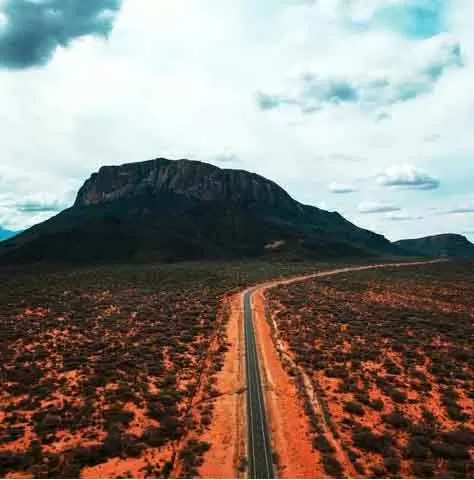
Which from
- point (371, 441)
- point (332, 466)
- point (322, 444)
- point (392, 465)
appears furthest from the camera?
point (371, 441)

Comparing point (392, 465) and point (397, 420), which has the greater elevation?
point (397, 420)

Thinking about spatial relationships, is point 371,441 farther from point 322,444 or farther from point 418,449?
point 322,444

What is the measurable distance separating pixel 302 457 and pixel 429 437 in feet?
25.5

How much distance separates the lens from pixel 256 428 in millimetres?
23094

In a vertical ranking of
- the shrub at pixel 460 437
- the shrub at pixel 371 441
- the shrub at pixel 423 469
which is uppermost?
the shrub at pixel 371 441

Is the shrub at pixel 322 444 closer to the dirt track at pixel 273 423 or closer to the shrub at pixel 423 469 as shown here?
the dirt track at pixel 273 423

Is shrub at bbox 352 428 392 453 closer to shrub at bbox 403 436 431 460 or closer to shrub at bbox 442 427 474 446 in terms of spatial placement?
shrub at bbox 403 436 431 460

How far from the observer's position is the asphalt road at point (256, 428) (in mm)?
19375

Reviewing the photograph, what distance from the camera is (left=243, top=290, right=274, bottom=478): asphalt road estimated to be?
19375 millimetres

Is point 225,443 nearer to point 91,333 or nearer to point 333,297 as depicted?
point 91,333

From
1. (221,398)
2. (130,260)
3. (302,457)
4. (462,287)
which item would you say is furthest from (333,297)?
(130,260)

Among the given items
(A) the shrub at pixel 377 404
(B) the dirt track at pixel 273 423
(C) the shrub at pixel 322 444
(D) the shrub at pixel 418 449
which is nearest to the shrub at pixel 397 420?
(A) the shrub at pixel 377 404

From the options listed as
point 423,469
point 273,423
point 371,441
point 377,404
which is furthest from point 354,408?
point 423,469

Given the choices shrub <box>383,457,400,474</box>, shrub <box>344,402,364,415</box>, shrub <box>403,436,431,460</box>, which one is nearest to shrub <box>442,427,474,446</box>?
shrub <box>403,436,431,460</box>
